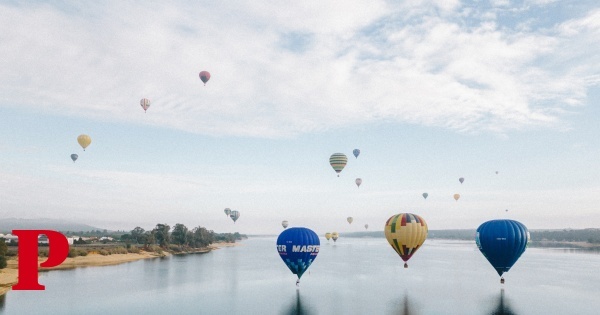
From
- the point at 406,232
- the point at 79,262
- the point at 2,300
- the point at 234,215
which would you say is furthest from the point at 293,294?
the point at 234,215

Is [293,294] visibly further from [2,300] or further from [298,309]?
[2,300]

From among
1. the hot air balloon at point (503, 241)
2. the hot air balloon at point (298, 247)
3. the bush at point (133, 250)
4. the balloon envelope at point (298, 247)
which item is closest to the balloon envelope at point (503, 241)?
the hot air balloon at point (503, 241)

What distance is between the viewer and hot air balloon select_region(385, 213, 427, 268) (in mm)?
58188

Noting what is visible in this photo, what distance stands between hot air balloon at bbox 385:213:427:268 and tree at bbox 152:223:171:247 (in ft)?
343

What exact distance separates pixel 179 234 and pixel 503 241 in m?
131

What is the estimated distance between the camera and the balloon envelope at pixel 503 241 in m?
52.6

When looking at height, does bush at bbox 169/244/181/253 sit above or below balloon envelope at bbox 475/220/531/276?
below

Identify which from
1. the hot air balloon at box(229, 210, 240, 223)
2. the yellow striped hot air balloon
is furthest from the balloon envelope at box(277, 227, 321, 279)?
the hot air balloon at box(229, 210, 240, 223)

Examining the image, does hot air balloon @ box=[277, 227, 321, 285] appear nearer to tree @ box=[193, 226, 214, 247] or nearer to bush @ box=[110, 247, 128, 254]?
bush @ box=[110, 247, 128, 254]

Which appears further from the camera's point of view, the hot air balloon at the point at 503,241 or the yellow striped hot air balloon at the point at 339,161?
the yellow striped hot air balloon at the point at 339,161

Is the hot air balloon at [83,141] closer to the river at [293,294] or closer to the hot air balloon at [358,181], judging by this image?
the river at [293,294]

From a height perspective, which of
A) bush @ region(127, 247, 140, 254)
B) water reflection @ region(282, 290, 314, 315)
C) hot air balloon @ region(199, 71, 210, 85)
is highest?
hot air balloon @ region(199, 71, 210, 85)

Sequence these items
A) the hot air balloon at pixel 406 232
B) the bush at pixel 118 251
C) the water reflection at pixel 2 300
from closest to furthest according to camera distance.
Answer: the water reflection at pixel 2 300 < the hot air balloon at pixel 406 232 < the bush at pixel 118 251

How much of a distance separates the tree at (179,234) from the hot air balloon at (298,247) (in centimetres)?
11868
